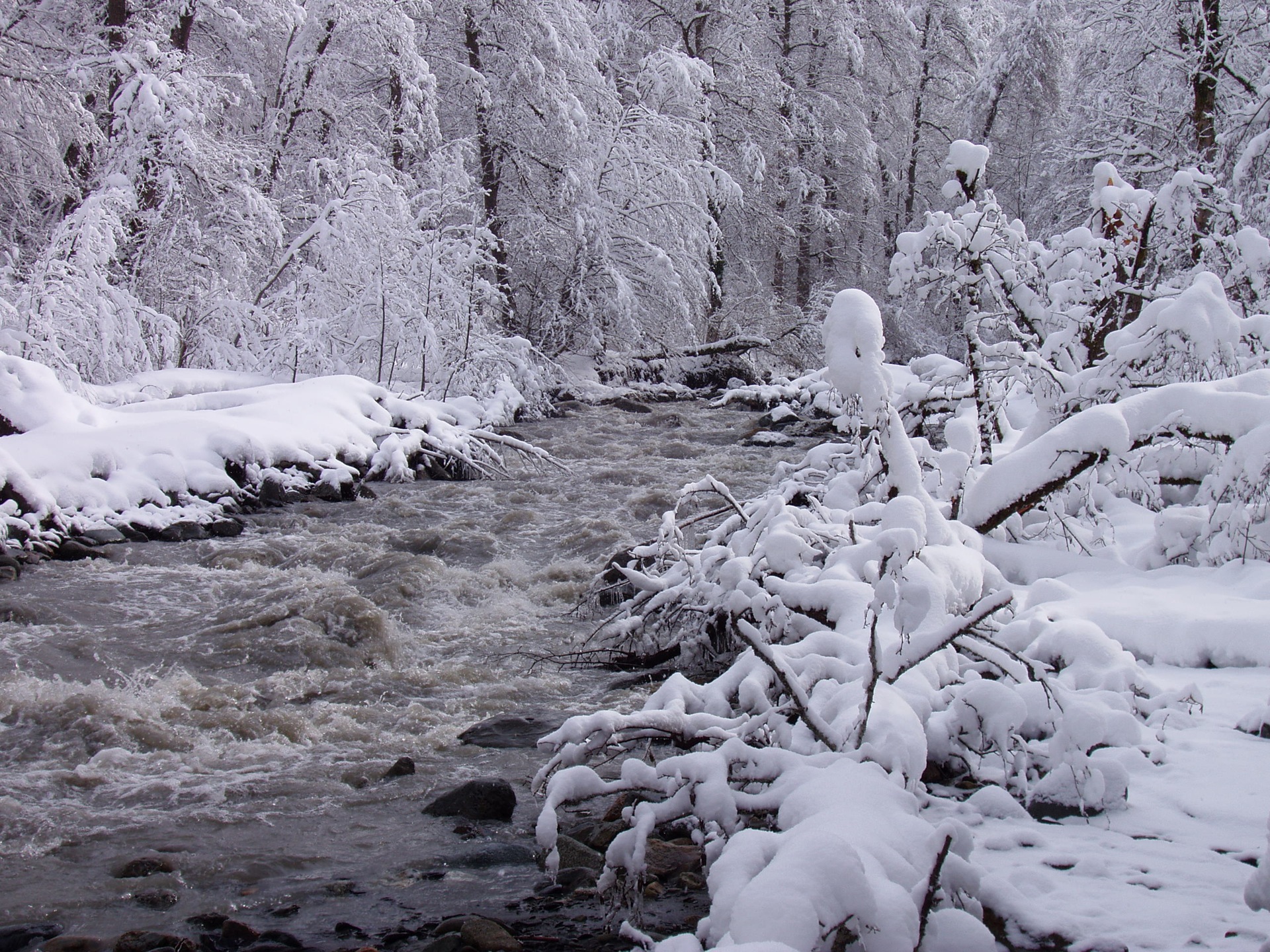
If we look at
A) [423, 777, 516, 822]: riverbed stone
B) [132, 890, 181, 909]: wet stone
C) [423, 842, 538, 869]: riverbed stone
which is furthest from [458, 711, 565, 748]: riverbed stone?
[132, 890, 181, 909]: wet stone

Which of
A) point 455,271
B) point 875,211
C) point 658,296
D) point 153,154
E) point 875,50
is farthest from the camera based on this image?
point 875,211

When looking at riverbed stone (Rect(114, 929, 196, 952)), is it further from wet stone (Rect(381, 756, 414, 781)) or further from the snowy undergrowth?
the snowy undergrowth

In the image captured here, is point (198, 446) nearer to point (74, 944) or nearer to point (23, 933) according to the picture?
point (23, 933)

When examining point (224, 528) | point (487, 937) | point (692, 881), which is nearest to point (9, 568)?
point (224, 528)

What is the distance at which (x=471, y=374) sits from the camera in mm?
14422

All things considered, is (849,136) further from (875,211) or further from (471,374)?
(471,374)

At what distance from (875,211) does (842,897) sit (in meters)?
29.1

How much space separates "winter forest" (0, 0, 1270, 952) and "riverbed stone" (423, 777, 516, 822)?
1cm

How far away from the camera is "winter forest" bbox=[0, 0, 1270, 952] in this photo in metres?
2.49

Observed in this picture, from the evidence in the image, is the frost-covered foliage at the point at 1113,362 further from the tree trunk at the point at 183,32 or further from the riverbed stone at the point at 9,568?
the tree trunk at the point at 183,32

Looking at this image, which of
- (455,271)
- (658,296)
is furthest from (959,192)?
(658,296)

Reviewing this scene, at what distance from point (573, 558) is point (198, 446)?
379 centimetres

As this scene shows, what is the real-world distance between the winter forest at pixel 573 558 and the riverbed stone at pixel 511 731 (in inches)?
1.0

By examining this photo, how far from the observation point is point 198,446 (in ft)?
29.3
